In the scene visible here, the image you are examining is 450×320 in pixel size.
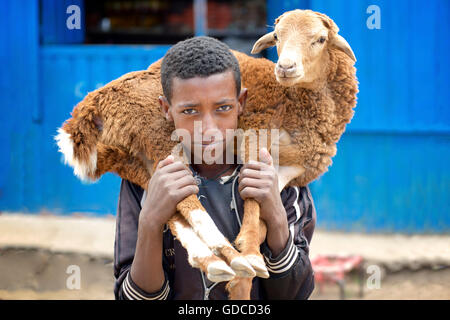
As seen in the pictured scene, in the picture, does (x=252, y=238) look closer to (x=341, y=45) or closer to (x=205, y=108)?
(x=205, y=108)

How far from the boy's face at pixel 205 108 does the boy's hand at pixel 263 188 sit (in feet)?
0.47

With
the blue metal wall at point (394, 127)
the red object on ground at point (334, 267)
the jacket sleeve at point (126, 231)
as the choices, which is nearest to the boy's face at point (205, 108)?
the jacket sleeve at point (126, 231)

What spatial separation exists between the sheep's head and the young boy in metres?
0.18

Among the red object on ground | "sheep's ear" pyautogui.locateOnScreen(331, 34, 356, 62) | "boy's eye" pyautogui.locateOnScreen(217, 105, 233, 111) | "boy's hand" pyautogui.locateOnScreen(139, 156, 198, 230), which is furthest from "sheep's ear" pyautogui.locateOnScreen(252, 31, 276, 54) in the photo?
the red object on ground

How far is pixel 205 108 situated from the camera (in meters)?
1.47

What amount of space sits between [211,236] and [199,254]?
0.25 ft

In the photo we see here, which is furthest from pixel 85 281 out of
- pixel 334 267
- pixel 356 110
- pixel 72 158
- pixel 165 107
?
pixel 165 107

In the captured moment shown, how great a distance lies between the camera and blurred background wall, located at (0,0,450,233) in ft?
16.9

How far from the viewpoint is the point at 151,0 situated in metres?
8.16

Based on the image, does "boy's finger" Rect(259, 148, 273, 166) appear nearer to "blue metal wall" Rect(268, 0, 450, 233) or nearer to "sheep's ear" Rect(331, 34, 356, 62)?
"sheep's ear" Rect(331, 34, 356, 62)
